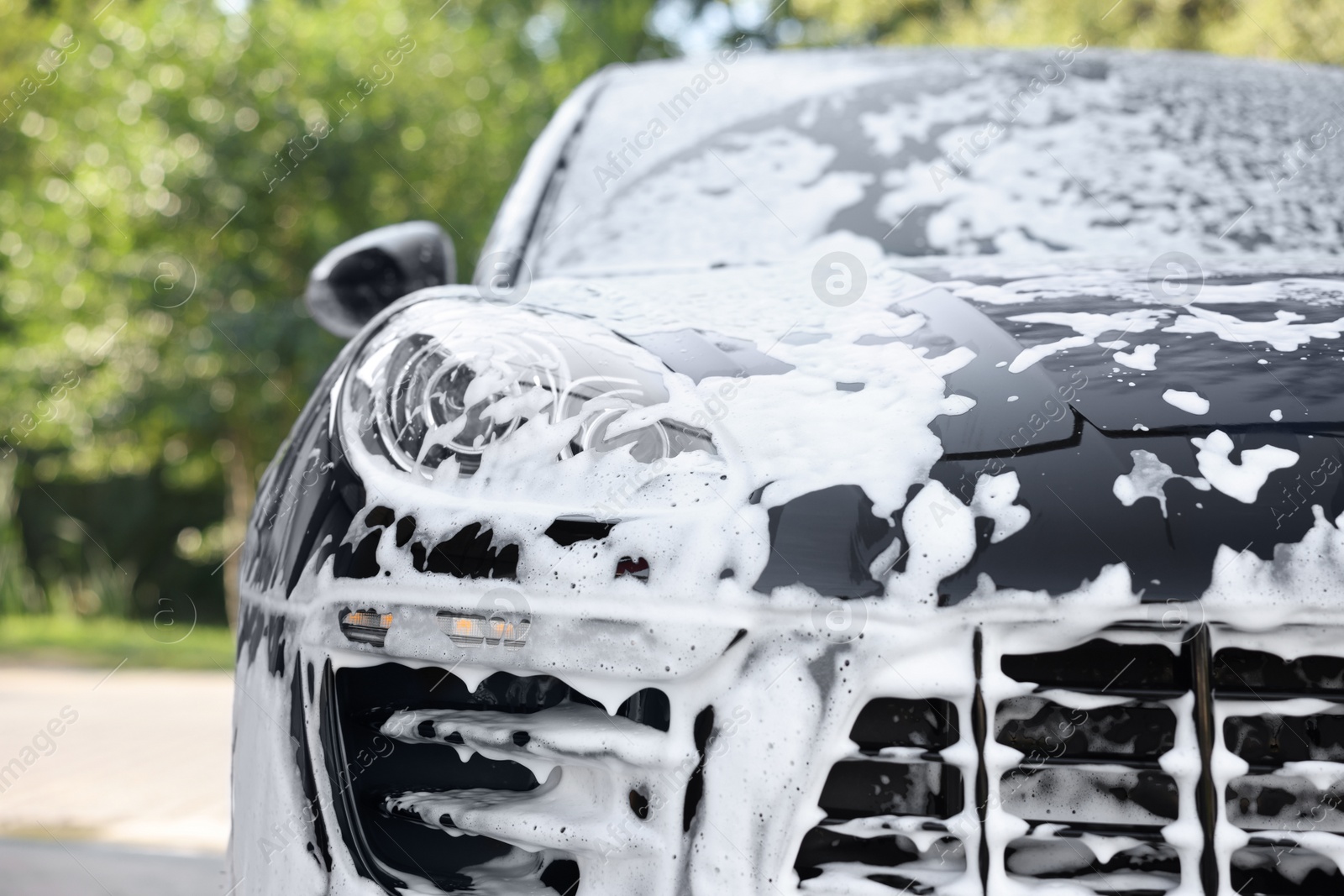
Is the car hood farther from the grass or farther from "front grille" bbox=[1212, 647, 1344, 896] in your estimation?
the grass

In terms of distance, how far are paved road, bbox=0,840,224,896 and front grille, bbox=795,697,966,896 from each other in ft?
7.60

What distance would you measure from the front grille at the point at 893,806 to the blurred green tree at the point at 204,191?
8831mm

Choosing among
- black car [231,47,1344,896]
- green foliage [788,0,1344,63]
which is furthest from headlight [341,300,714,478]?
green foliage [788,0,1344,63]

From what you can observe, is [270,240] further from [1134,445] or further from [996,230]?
[1134,445]

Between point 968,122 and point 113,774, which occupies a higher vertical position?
point 968,122

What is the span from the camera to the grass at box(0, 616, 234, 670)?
24.5ft

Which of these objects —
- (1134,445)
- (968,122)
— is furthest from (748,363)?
(968,122)

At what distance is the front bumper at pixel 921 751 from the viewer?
986mm

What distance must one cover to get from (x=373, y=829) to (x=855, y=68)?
184 cm

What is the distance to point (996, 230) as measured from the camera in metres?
1.93

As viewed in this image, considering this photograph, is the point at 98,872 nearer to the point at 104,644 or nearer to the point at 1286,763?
the point at 1286,763

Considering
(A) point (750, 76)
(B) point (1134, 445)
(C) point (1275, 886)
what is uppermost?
(A) point (750, 76)

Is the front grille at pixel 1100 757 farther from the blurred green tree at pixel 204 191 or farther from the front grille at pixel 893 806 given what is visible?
the blurred green tree at pixel 204 191

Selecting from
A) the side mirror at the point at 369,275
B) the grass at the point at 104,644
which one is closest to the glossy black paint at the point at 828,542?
the side mirror at the point at 369,275
